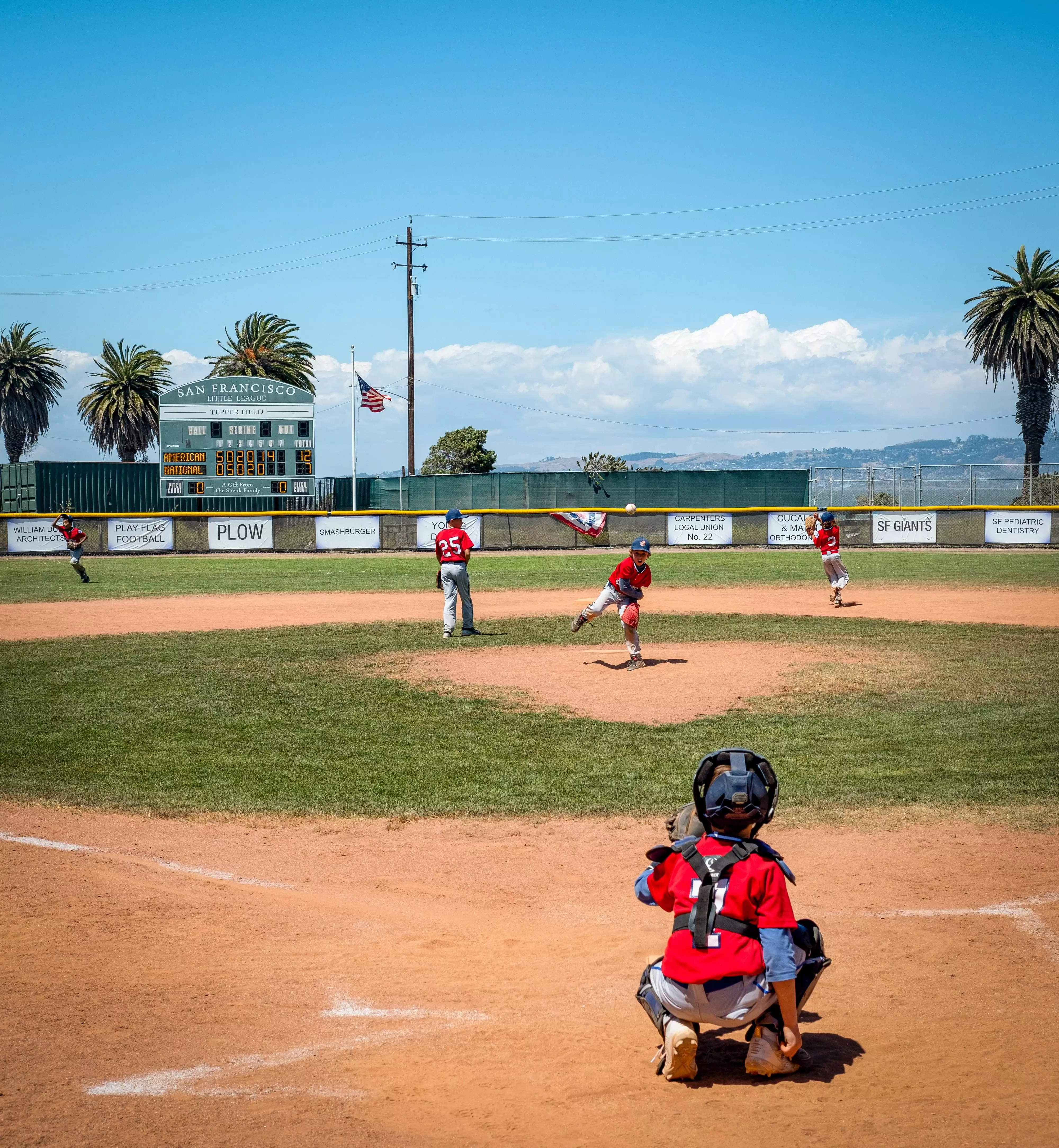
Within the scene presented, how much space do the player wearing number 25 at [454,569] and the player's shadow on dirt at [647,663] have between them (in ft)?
11.2

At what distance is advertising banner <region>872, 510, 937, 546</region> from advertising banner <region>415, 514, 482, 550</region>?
15.7m

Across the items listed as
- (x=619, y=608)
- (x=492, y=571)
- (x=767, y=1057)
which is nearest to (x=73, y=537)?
(x=492, y=571)

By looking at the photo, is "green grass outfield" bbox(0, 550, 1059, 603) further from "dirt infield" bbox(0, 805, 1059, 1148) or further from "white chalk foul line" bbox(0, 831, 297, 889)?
"dirt infield" bbox(0, 805, 1059, 1148)

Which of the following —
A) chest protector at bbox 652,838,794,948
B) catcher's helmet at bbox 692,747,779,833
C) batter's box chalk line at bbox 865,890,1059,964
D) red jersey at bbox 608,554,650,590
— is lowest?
batter's box chalk line at bbox 865,890,1059,964

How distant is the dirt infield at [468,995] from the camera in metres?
3.93

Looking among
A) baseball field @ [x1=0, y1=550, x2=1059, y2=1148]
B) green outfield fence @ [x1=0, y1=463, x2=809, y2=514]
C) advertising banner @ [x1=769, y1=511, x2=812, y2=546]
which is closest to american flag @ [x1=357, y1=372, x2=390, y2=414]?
green outfield fence @ [x1=0, y1=463, x2=809, y2=514]

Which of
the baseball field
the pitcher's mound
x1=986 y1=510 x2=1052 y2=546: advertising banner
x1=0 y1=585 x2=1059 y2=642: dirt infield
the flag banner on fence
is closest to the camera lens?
the baseball field

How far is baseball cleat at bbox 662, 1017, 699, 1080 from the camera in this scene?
413 cm

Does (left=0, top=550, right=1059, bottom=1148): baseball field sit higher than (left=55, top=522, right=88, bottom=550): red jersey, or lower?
lower

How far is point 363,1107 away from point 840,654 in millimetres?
12572

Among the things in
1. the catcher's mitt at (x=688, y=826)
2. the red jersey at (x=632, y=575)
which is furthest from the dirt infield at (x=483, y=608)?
the catcher's mitt at (x=688, y=826)

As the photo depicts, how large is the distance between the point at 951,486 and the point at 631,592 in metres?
34.1

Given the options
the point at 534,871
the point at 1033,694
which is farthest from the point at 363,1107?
the point at 1033,694

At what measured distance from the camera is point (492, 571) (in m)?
33.7
